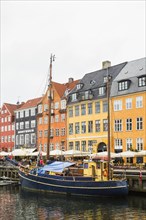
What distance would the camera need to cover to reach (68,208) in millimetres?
26062

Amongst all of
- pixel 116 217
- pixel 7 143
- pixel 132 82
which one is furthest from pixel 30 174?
pixel 7 143

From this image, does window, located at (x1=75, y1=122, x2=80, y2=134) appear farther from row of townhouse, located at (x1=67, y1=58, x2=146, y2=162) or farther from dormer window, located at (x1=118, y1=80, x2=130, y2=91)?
dormer window, located at (x1=118, y1=80, x2=130, y2=91)

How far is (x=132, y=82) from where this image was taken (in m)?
51.1

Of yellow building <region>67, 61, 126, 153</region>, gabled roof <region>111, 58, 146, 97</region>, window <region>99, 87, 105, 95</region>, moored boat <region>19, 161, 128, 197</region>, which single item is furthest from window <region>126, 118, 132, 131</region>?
moored boat <region>19, 161, 128, 197</region>

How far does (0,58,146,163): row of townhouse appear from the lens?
49.6 m

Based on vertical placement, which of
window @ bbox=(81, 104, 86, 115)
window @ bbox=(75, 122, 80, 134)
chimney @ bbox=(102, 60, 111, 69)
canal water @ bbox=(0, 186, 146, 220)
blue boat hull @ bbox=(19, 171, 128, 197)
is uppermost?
chimney @ bbox=(102, 60, 111, 69)

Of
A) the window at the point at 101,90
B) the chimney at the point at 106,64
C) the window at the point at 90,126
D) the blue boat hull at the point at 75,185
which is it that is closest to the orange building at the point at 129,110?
the window at the point at 101,90

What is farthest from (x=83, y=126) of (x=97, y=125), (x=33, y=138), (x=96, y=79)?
(x=33, y=138)

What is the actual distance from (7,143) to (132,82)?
119 ft

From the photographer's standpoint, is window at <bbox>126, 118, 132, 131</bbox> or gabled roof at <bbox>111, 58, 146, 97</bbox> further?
gabled roof at <bbox>111, 58, 146, 97</bbox>

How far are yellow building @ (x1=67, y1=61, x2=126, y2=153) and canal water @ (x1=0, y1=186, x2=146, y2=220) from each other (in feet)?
73.0

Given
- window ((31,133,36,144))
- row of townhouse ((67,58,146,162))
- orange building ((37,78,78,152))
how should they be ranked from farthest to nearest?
window ((31,133,36,144)) < orange building ((37,78,78,152)) < row of townhouse ((67,58,146,162))

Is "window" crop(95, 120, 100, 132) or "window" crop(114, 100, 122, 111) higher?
"window" crop(114, 100, 122, 111)

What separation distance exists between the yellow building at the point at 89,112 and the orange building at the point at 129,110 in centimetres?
180
